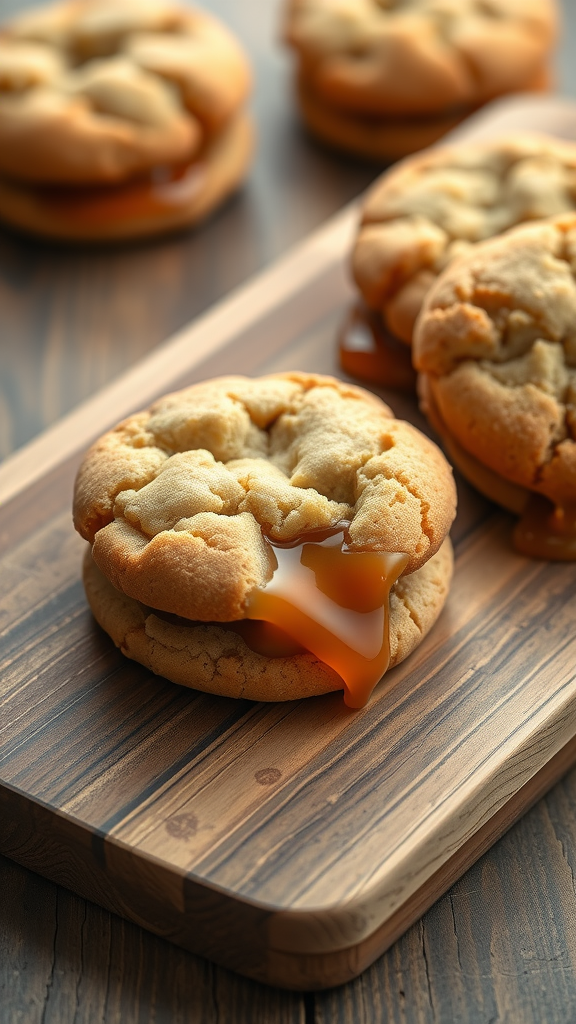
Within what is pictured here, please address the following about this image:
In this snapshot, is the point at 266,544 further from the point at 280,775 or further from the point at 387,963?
the point at 387,963

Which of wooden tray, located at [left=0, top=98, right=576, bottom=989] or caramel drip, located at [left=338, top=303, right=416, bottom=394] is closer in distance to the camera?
wooden tray, located at [left=0, top=98, right=576, bottom=989]

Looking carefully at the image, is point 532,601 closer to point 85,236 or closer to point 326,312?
point 326,312

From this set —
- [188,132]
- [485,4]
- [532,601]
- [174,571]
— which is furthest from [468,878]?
[485,4]

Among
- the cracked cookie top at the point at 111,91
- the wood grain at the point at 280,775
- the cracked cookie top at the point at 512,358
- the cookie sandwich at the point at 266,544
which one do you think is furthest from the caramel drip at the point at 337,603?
the cracked cookie top at the point at 111,91

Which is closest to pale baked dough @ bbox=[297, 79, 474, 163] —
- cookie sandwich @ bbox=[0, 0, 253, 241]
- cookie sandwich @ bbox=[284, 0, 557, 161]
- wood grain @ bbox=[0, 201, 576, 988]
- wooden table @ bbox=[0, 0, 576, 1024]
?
cookie sandwich @ bbox=[284, 0, 557, 161]

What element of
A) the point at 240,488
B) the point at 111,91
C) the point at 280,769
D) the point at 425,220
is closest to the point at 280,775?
the point at 280,769

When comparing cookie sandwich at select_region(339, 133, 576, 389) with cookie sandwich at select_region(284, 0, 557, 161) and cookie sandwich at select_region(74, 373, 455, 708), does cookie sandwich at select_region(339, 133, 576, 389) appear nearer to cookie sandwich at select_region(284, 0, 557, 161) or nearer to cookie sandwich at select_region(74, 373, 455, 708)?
cookie sandwich at select_region(74, 373, 455, 708)

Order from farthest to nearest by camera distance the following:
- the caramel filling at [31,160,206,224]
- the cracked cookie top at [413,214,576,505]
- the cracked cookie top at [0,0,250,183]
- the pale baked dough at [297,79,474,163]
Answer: the pale baked dough at [297,79,474,163]
the caramel filling at [31,160,206,224]
the cracked cookie top at [0,0,250,183]
the cracked cookie top at [413,214,576,505]

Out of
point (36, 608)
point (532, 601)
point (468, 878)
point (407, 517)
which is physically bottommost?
point (468, 878)
